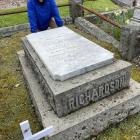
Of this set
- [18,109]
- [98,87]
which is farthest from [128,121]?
[18,109]

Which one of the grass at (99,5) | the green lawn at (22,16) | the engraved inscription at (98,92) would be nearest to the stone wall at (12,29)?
the green lawn at (22,16)

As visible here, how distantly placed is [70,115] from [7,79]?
213cm

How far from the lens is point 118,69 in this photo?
326 centimetres

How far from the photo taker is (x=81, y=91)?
3.06 metres

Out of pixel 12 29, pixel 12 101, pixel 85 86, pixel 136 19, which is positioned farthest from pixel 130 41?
pixel 12 29

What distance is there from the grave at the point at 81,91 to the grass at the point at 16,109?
14 centimetres

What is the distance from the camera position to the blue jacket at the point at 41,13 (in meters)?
4.72

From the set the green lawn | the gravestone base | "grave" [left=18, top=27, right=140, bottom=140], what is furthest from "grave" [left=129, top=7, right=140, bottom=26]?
the green lawn

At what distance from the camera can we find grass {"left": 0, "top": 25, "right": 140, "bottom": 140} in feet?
10.9

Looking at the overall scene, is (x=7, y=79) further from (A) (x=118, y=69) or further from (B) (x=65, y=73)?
(A) (x=118, y=69)

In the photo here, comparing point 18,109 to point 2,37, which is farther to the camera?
point 2,37

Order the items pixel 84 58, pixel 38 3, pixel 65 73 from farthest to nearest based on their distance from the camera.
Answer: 1. pixel 38 3
2. pixel 84 58
3. pixel 65 73

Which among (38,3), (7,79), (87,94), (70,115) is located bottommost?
(7,79)

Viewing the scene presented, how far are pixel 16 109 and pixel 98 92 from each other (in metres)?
1.46
